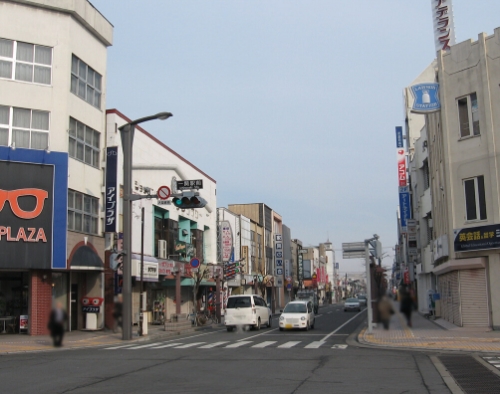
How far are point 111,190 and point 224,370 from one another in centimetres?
2256

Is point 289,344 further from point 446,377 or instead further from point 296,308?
point 446,377

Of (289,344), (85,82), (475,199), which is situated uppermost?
(475,199)

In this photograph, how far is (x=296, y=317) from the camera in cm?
4903

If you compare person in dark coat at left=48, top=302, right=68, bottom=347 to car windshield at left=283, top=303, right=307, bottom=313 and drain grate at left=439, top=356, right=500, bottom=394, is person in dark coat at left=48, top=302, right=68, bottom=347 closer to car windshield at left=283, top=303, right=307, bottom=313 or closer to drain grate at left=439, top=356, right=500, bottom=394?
drain grate at left=439, top=356, right=500, bottom=394

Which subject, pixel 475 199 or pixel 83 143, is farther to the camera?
pixel 475 199

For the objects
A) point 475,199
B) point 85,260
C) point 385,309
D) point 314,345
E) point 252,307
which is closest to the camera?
point 385,309

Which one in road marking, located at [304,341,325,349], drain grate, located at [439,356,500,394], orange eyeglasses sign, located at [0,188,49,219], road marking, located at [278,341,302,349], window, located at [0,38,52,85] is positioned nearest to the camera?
orange eyeglasses sign, located at [0,188,49,219]

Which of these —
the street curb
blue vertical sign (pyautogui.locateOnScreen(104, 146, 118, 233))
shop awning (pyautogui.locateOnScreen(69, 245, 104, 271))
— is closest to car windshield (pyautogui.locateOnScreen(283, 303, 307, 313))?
the street curb

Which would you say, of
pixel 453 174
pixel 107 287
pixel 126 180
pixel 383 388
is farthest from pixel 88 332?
pixel 453 174

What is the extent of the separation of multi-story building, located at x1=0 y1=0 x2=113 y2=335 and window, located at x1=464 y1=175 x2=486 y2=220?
37500 millimetres

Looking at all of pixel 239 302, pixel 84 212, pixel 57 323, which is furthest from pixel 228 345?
pixel 57 323

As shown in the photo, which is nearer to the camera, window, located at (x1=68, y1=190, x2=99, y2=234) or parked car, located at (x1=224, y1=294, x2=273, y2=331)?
window, located at (x1=68, y1=190, x2=99, y2=234)

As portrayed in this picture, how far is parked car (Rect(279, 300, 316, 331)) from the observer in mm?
48750

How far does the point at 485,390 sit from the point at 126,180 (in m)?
19.7
